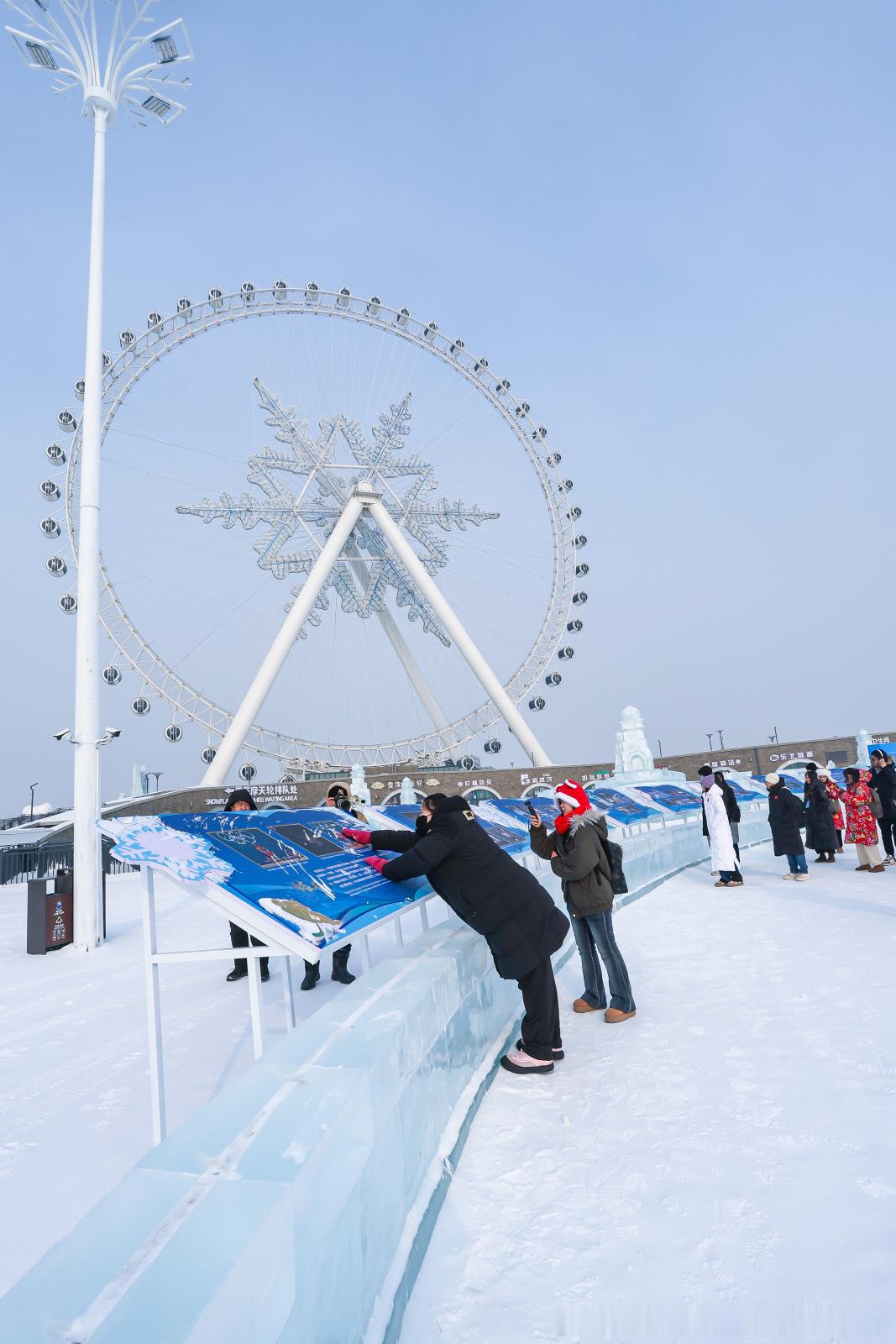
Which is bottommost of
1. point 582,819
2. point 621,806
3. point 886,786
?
point 621,806

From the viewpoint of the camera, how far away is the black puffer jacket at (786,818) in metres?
10.4

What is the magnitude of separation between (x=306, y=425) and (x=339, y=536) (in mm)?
5534

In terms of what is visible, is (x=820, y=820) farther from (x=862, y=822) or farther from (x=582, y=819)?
(x=582, y=819)

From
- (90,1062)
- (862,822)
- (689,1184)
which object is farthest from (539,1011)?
(862,822)

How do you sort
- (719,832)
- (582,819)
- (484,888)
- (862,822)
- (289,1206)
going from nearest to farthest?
(289,1206) < (484,888) < (582,819) < (862,822) < (719,832)

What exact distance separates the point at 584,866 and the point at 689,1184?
7.09 feet

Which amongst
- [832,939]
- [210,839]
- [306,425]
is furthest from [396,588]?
[210,839]

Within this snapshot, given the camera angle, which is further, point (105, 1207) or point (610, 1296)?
point (610, 1296)

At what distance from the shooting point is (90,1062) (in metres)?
5.20

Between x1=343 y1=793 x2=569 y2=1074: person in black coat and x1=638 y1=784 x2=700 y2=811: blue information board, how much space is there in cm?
1344

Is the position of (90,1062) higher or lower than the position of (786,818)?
lower

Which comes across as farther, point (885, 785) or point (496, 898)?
point (885, 785)

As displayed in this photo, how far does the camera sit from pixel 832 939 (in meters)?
6.77

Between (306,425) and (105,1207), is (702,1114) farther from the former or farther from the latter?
(306,425)
